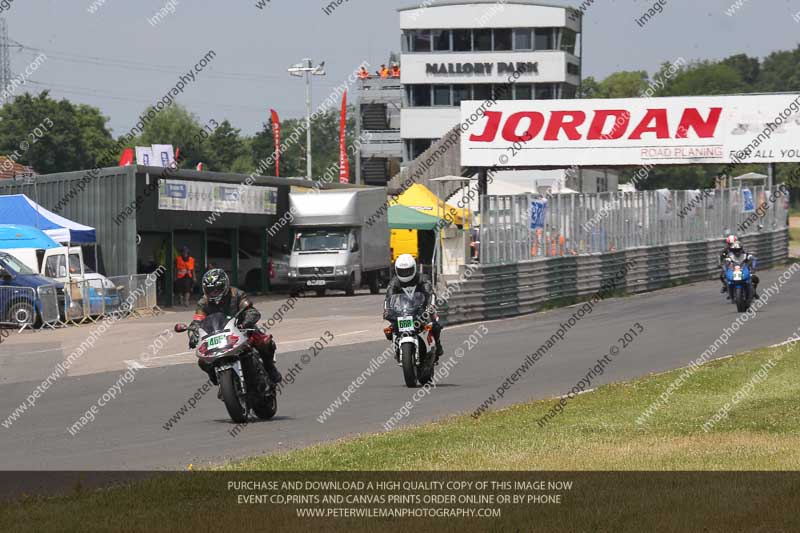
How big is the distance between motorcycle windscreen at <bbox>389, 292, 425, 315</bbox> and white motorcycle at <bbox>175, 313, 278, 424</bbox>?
308cm

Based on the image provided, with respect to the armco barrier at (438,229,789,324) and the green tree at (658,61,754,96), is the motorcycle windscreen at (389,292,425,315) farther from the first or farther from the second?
the green tree at (658,61,754,96)

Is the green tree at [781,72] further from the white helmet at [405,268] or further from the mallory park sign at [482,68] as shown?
the white helmet at [405,268]

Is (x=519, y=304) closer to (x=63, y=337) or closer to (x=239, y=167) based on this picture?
(x=63, y=337)

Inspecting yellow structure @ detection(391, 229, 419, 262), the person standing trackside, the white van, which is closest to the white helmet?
the white van

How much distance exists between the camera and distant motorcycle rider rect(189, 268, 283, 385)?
12.3 metres

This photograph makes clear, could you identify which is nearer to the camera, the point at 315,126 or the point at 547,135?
the point at 547,135

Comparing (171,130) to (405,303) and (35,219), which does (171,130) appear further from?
(405,303)

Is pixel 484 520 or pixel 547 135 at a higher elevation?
pixel 547 135

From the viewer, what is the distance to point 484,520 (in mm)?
6969

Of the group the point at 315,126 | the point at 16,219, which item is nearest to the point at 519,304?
the point at 16,219

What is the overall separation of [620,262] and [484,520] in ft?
93.3

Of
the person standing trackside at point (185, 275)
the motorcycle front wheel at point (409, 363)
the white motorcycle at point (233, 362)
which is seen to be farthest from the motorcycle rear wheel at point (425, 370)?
the person standing trackside at point (185, 275)

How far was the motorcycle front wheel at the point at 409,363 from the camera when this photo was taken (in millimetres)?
15766

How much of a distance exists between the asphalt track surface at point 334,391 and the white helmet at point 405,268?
1.43 metres
